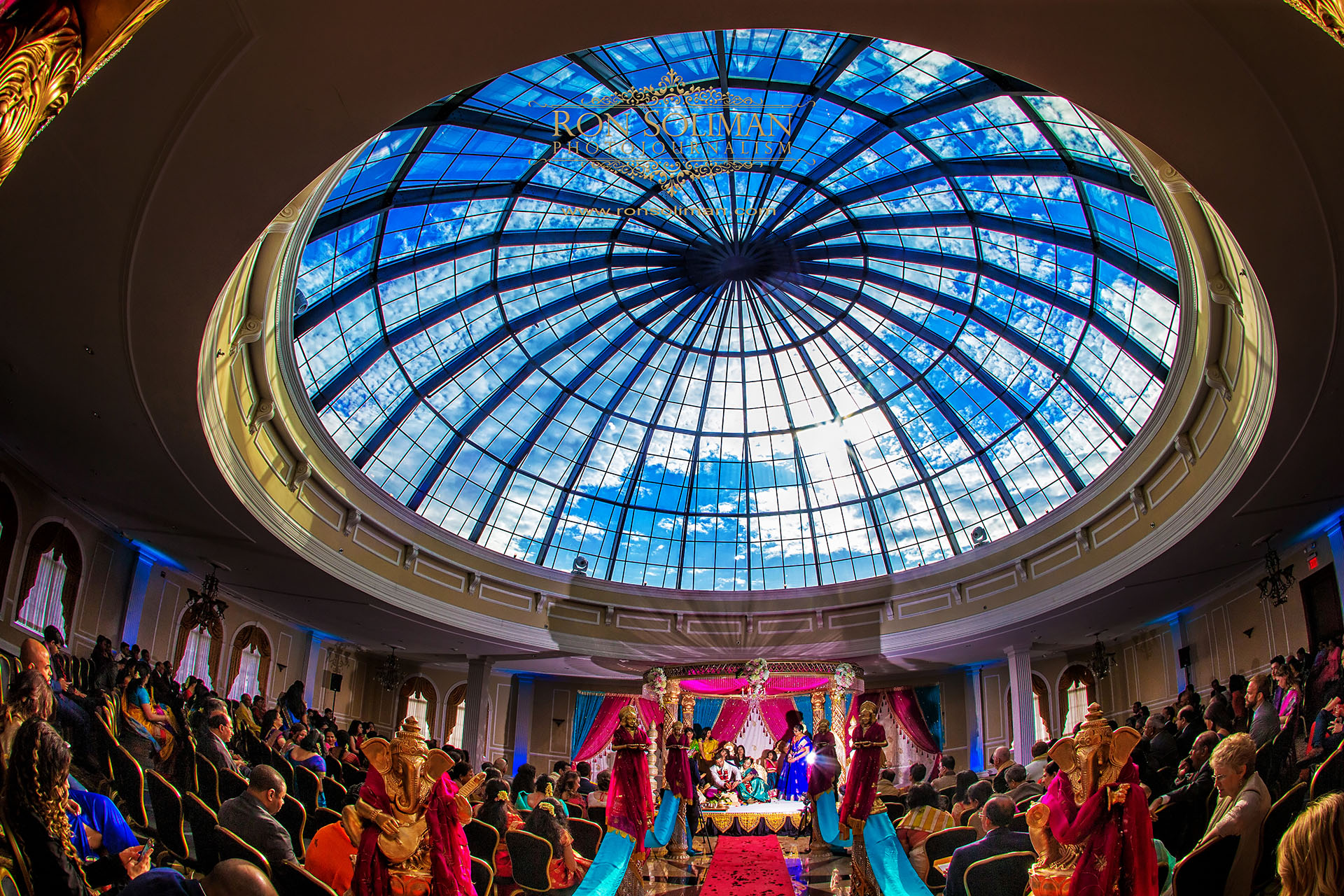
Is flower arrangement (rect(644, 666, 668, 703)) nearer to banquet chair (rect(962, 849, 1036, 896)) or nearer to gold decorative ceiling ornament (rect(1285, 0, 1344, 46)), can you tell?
banquet chair (rect(962, 849, 1036, 896))

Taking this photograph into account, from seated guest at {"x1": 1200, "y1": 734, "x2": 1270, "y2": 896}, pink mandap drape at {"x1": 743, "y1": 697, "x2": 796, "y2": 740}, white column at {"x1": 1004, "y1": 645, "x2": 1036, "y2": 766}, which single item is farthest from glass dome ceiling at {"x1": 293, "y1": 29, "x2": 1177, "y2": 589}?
seated guest at {"x1": 1200, "y1": 734, "x2": 1270, "y2": 896}

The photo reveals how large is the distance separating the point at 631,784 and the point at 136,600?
1230 cm

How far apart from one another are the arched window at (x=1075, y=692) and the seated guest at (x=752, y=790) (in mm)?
9753

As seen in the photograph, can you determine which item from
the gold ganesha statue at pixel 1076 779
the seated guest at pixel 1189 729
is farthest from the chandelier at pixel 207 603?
the seated guest at pixel 1189 729

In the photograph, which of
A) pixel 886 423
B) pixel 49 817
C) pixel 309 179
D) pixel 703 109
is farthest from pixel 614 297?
pixel 49 817

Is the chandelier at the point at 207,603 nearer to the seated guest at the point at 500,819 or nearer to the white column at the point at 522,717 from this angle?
the seated guest at the point at 500,819

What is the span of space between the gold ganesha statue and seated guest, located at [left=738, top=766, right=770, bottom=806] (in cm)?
1639

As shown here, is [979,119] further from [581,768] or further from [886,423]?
[581,768]

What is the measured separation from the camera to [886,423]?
24484 mm

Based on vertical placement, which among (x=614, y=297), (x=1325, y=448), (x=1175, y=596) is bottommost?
(x=1175, y=596)

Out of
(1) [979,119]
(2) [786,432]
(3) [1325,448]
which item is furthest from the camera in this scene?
(2) [786,432]

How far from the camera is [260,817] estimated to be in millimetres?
6711

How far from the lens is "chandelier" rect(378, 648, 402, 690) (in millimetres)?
27203

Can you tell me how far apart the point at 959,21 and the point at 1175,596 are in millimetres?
17100
